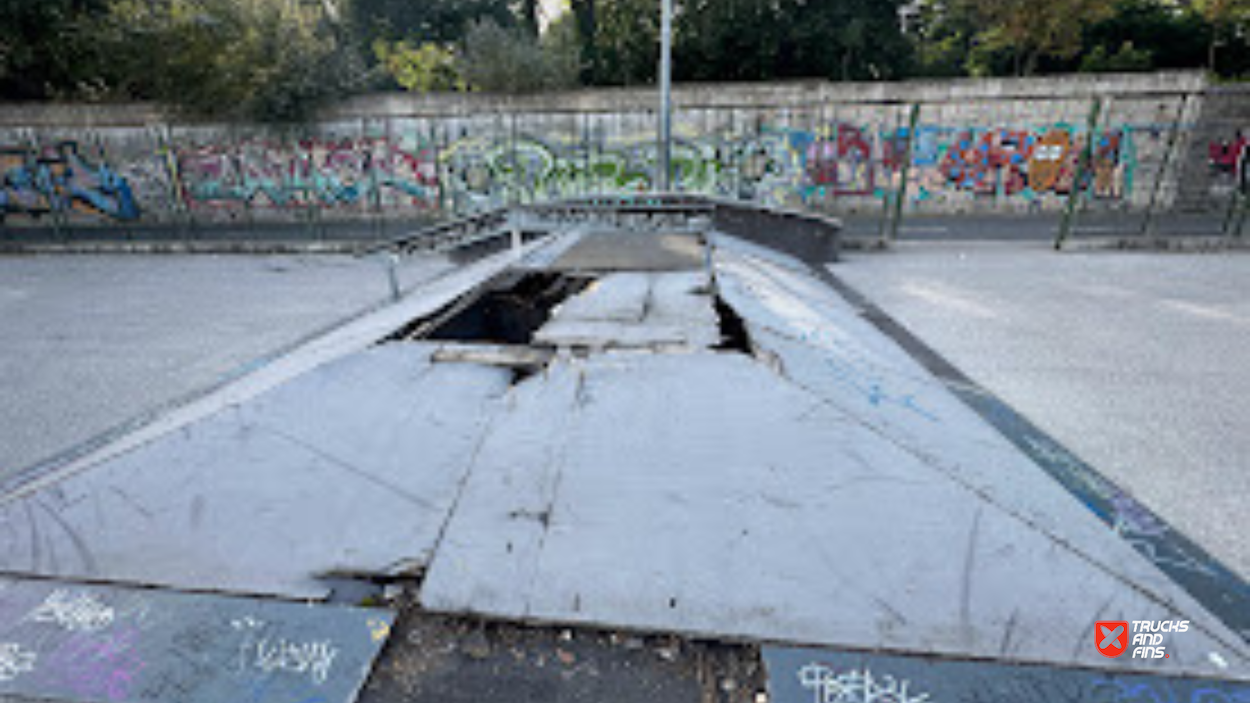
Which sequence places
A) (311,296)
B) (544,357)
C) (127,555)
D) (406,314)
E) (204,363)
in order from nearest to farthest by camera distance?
(127,555) < (544,357) < (406,314) < (204,363) < (311,296)

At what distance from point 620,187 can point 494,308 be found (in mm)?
9482

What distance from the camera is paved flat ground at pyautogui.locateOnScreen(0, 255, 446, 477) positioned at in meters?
5.11

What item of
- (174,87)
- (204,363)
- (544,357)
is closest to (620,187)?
(204,363)

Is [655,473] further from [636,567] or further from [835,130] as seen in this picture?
[835,130]

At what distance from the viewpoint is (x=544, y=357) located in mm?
3645

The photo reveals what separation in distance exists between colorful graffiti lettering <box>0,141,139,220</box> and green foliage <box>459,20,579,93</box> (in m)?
9.93

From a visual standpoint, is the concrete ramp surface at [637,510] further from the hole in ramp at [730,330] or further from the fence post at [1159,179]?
the fence post at [1159,179]

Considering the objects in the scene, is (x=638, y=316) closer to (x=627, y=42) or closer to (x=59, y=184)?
(x=59, y=184)

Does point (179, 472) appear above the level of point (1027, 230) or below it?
below

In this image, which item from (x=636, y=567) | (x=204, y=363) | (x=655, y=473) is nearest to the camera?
(x=636, y=567)

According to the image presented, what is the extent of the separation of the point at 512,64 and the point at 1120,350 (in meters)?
14.8

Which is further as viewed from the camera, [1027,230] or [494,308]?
[1027,230]

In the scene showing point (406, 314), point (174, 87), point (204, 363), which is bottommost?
point (204, 363)

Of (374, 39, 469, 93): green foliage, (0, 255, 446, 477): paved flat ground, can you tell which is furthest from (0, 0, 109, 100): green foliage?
(374, 39, 469, 93): green foliage
